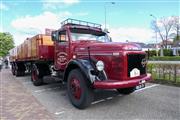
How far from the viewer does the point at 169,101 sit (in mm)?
6758

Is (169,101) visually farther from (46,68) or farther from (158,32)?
(158,32)

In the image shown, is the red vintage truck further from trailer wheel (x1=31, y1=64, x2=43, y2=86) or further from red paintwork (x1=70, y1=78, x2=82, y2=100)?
trailer wheel (x1=31, y1=64, x2=43, y2=86)

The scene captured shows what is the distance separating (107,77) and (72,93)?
1.26 m

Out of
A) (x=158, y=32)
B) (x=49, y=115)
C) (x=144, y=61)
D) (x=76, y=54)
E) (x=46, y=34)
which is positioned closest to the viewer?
(x=49, y=115)

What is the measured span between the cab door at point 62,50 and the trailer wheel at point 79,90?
→ 1.12 metres

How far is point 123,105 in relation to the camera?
6578 millimetres

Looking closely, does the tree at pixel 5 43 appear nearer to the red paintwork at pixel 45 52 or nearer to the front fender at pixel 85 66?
the red paintwork at pixel 45 52

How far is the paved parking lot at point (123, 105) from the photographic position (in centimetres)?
569

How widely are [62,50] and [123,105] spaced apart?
2.82 meters

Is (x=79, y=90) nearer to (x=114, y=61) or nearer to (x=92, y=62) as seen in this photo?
(x=92, y=62)

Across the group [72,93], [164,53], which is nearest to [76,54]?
[72,93]

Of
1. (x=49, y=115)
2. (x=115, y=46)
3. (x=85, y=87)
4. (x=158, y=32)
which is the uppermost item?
(x=158, y=32)

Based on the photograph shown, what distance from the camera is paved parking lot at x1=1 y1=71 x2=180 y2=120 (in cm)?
569

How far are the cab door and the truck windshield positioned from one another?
Result: 0.90ft
